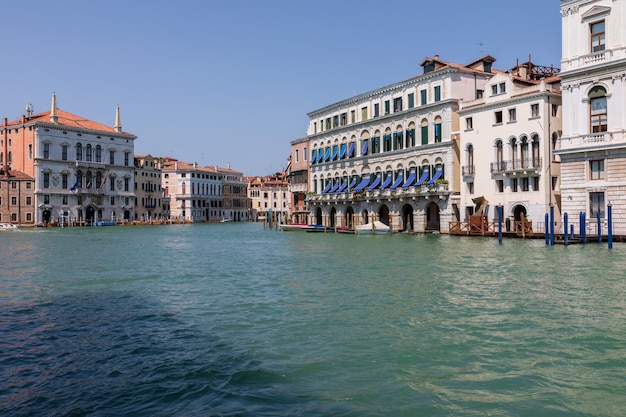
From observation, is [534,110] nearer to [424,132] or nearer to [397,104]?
[424,132]

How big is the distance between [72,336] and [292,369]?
12.3 ft

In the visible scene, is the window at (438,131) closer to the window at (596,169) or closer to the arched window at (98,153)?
the window at (596,169)

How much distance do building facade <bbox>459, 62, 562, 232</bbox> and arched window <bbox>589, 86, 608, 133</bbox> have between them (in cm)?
292

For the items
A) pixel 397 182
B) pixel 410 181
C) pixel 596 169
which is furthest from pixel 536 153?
pixel 397 182

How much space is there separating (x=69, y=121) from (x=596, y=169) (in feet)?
201

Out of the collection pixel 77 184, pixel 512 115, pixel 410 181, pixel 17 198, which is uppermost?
pixel 512 115

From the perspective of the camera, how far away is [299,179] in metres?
58.6

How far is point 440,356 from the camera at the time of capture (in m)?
7.35

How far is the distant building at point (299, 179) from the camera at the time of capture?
188 feet

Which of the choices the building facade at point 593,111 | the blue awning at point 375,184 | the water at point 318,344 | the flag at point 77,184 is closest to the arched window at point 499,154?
the building facade at point 593,111

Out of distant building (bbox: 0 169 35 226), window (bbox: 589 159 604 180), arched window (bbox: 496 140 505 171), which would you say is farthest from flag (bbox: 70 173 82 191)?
window (bbox: 589 159 604 180)

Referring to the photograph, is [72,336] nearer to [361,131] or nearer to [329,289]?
[329,289]

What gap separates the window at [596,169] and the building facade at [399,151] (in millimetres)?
9984

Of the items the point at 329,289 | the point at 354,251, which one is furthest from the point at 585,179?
the point at 329,289
